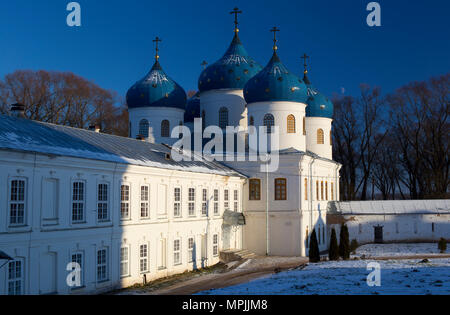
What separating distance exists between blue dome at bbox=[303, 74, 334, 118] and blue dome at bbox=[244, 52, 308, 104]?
6.51m

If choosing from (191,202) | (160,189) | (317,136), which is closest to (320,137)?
(317,136)

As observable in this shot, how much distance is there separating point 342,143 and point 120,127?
2197 centimetres

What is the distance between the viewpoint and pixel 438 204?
38.8 m

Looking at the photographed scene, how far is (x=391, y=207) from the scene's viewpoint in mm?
38844

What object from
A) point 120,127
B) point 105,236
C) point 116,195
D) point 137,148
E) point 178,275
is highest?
point 120,127

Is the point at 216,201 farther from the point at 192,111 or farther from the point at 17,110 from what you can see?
the point at 192,111

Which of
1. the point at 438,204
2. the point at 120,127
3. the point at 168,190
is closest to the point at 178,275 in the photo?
the point at 168,190

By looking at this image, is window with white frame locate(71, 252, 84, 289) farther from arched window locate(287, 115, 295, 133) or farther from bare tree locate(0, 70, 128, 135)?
bare tree locate(0, 70, 128, 135)

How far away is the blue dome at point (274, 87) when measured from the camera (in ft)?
113

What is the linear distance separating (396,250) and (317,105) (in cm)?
1247

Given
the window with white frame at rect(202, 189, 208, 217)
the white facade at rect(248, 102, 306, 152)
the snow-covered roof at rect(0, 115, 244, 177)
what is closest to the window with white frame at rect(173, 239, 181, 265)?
the window with white frame at rect(202, 189, 208, 217)

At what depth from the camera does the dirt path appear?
70.8 feet

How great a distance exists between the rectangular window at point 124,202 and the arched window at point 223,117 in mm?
16272
